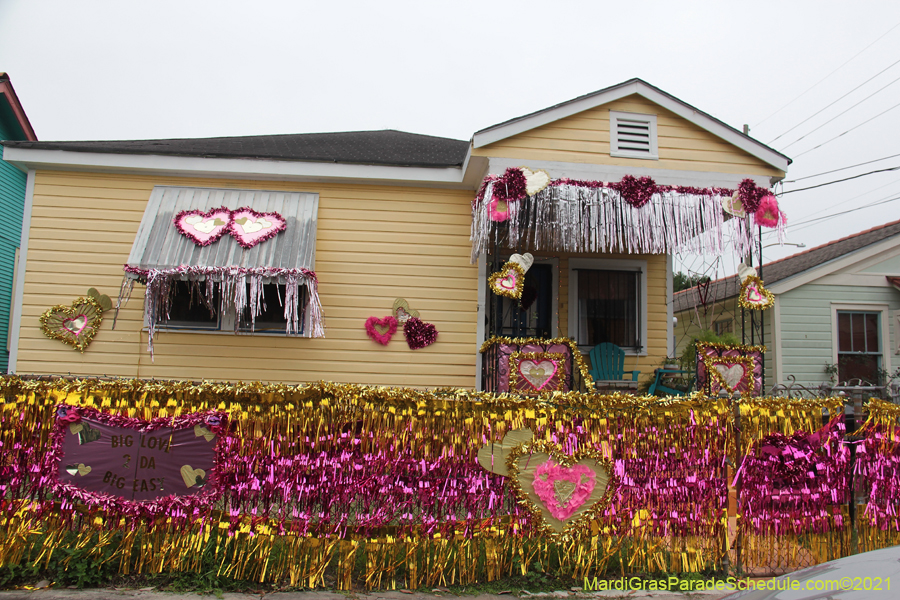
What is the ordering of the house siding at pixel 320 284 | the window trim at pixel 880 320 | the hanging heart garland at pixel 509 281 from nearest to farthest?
the hanging heart garland at pixel 509 281 < the house siding at pixel 320 284 < the window trim at pixel 880 320

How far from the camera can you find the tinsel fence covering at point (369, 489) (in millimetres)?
3986

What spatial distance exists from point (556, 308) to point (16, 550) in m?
7.23

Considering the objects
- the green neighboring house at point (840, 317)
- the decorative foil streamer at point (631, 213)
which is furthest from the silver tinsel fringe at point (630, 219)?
the green neighboring house at point (840, 317)

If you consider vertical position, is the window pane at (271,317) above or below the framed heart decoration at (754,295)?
below

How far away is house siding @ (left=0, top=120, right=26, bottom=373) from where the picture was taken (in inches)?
462

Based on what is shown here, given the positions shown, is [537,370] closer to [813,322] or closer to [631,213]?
[631,213]

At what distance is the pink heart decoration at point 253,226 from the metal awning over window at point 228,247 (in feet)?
0.04

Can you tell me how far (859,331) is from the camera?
12.2 m

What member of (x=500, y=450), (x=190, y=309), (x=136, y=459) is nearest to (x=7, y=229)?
(x=190, y=309)

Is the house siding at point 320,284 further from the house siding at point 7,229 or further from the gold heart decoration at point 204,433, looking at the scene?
the house siding at point 7,229

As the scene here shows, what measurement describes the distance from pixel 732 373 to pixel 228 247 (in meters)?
6.57

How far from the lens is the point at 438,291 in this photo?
8094mm

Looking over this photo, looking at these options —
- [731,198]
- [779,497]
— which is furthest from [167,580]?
[731,198]

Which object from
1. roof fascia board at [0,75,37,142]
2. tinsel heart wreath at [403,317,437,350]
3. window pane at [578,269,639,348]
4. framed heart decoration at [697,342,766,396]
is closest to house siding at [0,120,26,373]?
roof fascia board at [0,75,37,142]
